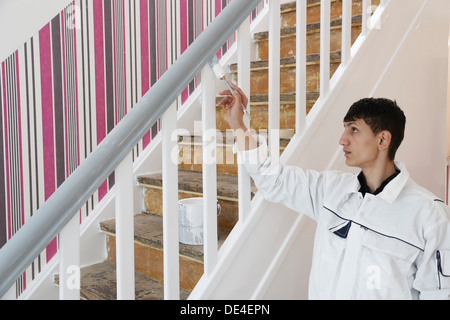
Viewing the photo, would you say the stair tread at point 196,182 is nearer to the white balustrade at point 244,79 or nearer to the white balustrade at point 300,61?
the white balustrade at point 244,79

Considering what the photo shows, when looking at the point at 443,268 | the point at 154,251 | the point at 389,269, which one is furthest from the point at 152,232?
the point at 443,268

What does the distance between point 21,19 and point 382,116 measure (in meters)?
1.43

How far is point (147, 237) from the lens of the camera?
1.63m

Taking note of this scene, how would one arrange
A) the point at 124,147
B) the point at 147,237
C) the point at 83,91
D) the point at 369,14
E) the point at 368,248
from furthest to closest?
the point at 83,91 < the point at 369,14 < the point at 147,237 < the point at 368,248 < the point at 124,147

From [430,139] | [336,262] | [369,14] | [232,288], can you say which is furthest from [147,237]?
[430,139]

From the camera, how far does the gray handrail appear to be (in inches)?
31.8

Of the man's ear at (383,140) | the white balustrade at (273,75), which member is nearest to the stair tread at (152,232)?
the white balustrade at (273,75)

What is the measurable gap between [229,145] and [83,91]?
0.72m

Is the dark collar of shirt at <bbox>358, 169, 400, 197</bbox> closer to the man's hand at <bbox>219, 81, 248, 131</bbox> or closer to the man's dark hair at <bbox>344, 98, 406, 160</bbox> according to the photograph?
the man's dark hair at <bbox>344, 98, 406, 160</bbox>

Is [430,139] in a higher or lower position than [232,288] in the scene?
higher

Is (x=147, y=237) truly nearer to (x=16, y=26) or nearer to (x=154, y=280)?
(x=154, y=280)

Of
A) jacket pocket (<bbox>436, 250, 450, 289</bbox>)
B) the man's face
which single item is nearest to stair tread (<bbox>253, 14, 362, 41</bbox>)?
the man's face

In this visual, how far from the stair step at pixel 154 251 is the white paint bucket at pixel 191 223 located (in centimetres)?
3

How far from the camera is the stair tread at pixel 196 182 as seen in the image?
1.60m
